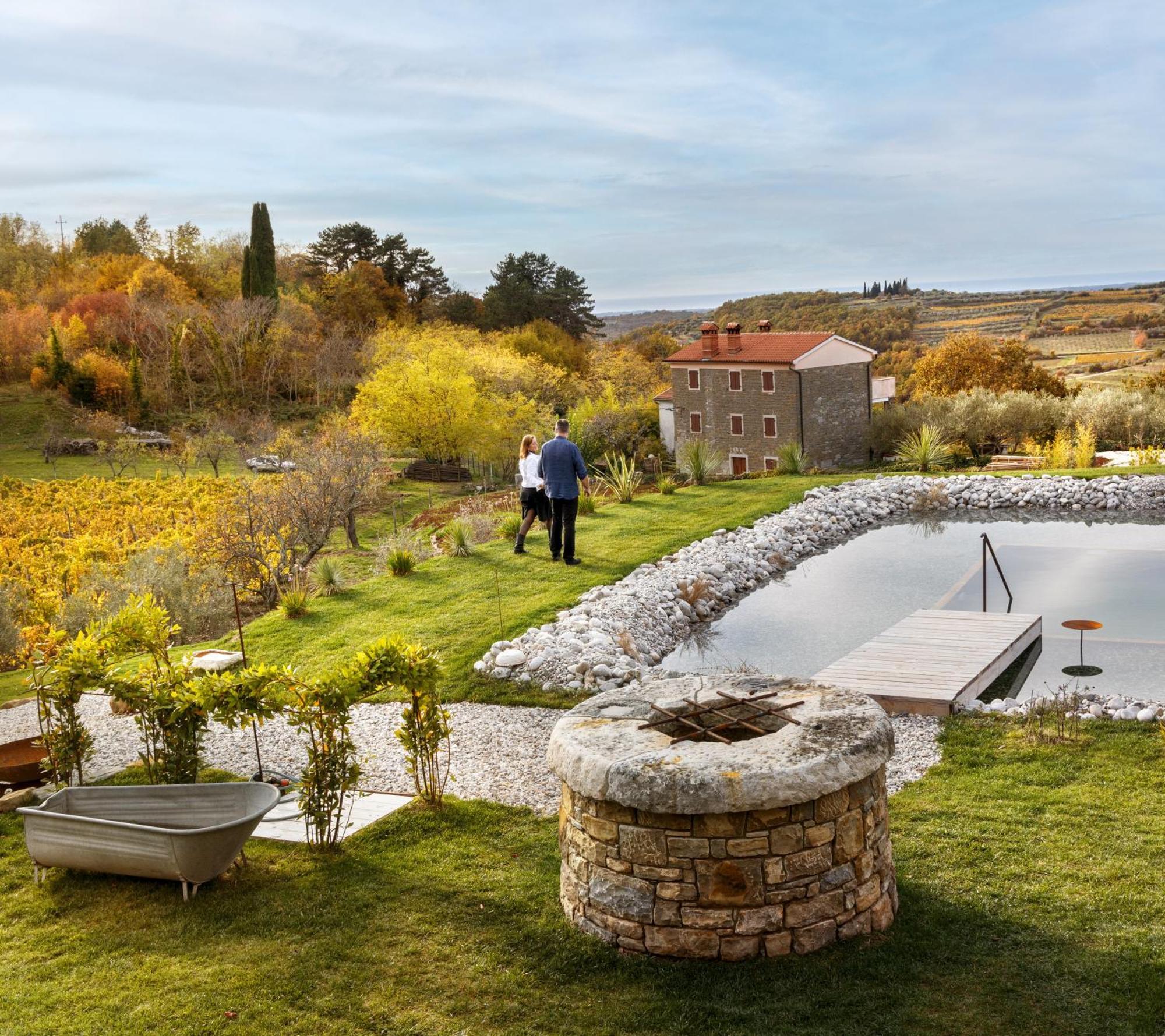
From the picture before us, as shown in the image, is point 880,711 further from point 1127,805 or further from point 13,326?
point 13,326

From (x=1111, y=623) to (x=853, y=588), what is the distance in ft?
11.3

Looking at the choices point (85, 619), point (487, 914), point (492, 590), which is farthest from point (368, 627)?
point (487, 914)

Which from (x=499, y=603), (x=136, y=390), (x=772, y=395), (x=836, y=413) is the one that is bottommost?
(x=499, y=603)

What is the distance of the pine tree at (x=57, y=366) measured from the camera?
156 ft

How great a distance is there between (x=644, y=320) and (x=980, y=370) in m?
42.6

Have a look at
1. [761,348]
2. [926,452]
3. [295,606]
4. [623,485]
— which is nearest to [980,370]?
[761,348]

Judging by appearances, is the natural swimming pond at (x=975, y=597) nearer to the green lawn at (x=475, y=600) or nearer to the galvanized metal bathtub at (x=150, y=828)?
the green lawn at (x=475, y=600)

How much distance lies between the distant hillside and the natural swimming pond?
49.6 metres

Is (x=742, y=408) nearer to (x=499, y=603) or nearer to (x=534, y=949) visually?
(x=499, y=603)

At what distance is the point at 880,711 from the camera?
5.68 meters

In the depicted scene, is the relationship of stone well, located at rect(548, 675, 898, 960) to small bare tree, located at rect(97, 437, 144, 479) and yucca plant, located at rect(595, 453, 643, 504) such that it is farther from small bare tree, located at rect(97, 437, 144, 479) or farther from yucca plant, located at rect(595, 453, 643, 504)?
small bare tree, located at rect(97, 437, 144, 479)

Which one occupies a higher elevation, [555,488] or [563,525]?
[555,488]

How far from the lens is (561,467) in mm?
14211

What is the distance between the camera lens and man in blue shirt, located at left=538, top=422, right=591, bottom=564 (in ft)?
46.5
